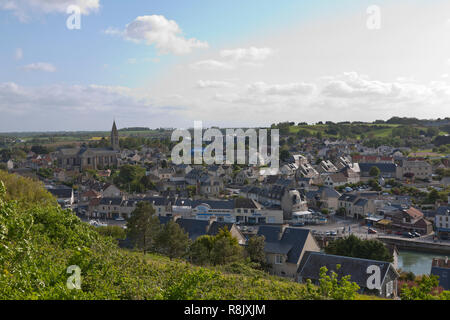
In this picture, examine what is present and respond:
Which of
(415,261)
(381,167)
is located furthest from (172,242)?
(381,167)

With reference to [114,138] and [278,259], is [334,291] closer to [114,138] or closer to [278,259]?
[278,259]

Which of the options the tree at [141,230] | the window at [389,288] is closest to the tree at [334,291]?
the window at [389,288]

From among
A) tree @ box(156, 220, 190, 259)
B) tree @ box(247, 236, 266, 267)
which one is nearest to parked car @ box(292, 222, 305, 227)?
tree @ box(247, 236, 266, 267)

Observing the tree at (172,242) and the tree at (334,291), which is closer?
the tree at (334,291)

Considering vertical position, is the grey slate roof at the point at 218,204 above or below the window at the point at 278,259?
above

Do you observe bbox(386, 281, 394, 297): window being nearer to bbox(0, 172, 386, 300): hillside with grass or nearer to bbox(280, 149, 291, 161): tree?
bbox(0, 172, 386, 300): hillside with grass

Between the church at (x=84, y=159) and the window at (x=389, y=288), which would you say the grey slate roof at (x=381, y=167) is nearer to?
the window at (x=389, y=288)
